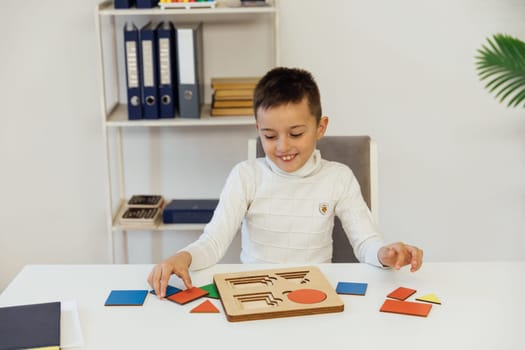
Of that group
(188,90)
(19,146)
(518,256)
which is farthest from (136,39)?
(518,256)

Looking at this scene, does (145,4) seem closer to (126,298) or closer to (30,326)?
(126,298)

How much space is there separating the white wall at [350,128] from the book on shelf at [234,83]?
173 millimetres

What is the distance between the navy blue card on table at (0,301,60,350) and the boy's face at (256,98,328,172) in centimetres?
68

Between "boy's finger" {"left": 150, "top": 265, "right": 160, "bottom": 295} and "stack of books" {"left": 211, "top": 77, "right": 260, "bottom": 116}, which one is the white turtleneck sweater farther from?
"stack of books" {"left": 211, "top": 77, "right": 260, "bottom": 116}

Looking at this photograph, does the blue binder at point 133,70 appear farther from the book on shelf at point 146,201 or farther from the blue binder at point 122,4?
the book on shelf at point 146,201

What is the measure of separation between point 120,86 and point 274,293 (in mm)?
1753

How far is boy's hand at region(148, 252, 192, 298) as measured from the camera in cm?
157

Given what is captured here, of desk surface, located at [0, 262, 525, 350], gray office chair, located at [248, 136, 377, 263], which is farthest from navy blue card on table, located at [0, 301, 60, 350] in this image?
gray office chair, located at [248, 136, 377, 263]

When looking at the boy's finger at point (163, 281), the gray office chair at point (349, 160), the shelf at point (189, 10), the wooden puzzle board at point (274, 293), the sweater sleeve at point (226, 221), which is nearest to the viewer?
the wooden puzzle board at point (274, 293)

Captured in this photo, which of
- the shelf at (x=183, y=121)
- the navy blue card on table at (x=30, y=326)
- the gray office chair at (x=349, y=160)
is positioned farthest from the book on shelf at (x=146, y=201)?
the navy blue card on table at (x=30, y=326)

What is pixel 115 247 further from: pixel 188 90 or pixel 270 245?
pixel 270 245

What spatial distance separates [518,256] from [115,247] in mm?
1701

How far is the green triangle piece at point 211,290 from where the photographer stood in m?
1.57

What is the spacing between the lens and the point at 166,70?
276 cm
